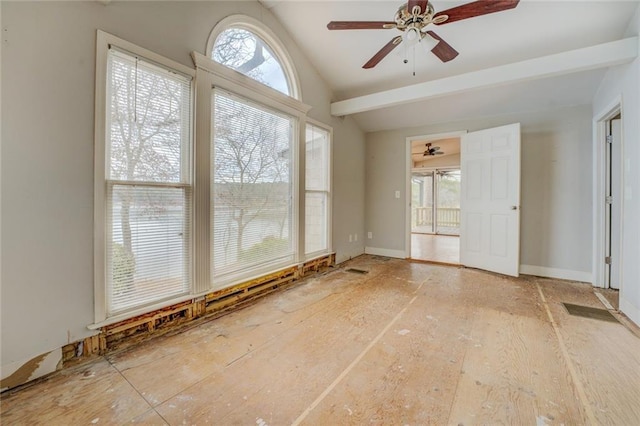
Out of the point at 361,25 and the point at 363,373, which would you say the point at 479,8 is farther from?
the point at 363,373

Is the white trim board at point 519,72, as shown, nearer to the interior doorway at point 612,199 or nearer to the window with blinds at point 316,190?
the window with blinds at point 316,190

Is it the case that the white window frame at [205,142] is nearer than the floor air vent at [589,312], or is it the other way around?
the white window frame at [205,142]

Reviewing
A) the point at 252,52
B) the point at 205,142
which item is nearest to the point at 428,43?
the point at 252,52

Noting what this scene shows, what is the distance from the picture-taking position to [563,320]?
2275mm

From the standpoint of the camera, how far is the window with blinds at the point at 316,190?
3660 millimetres

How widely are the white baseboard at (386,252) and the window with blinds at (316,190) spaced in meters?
1.31

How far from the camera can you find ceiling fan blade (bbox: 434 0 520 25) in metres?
1.73

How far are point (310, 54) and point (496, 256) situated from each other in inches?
150

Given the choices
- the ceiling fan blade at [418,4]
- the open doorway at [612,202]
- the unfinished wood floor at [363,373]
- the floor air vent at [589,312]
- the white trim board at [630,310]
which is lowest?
the unfinished wood floor at [363,373]

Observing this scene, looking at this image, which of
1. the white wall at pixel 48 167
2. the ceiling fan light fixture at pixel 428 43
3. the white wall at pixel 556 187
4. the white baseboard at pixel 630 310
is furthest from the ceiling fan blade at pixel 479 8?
the white baseboard at pixel 630 310

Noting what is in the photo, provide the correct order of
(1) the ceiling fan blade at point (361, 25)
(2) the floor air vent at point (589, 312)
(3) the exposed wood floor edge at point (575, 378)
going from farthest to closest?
(2) the floor air vent at point (589, 312) < (1) the ceiling fan blade at point (361, 25) < (3) the exposed wood floor edge at point (575, 378)

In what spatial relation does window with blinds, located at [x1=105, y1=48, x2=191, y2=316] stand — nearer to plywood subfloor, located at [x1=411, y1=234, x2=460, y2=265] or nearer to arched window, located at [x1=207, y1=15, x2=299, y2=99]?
arched window, located at [x1=207, y1=15, x2=299, y2=99]

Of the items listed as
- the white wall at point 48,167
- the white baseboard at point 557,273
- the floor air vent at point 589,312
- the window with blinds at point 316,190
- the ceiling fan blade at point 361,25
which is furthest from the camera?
the window with blinds at point 316,190

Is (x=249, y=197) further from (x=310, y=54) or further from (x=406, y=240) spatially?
(x=406, y=240)
